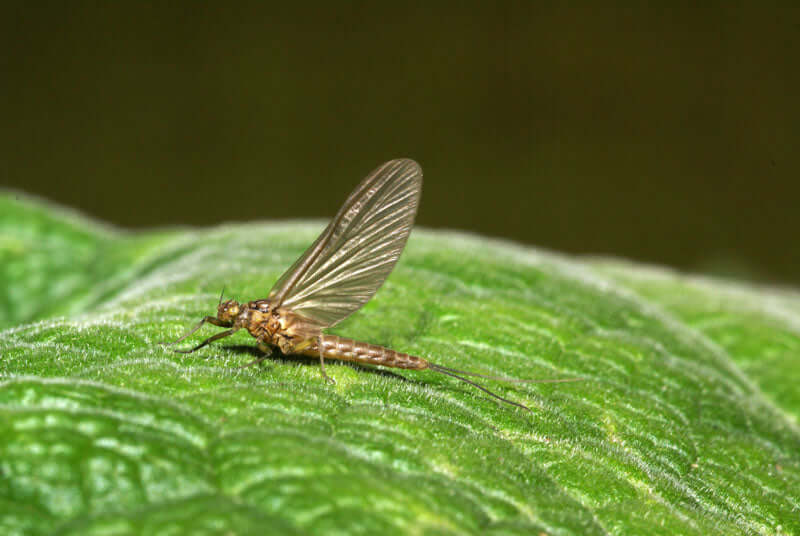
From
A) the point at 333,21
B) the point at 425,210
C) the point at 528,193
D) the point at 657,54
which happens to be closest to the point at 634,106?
the point at 657,54

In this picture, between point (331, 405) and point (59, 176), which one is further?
point (59, 176)

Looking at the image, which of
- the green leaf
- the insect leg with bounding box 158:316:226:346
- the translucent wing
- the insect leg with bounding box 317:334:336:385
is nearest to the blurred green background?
the green leaf

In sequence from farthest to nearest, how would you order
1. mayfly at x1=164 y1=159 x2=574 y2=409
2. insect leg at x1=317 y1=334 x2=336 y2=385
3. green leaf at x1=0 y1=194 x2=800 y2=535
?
mayfly at x1=164 y1=159 x2=574 y2=409 < insect leg at x1=317 y1=334 x2=336 y2=385 < green leaf at x1=0 y1=194 x2=800 y2=535

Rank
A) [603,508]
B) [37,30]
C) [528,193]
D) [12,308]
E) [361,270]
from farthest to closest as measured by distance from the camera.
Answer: [528,193], [37,30], [12,308], [361,270], [603,508]

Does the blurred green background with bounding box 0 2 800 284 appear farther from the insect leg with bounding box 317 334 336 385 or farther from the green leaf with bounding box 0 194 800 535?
the insect leg with bounding box 317 334 336 385

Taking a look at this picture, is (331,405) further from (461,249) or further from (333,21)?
(333,21)

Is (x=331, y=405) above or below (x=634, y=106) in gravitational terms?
below
